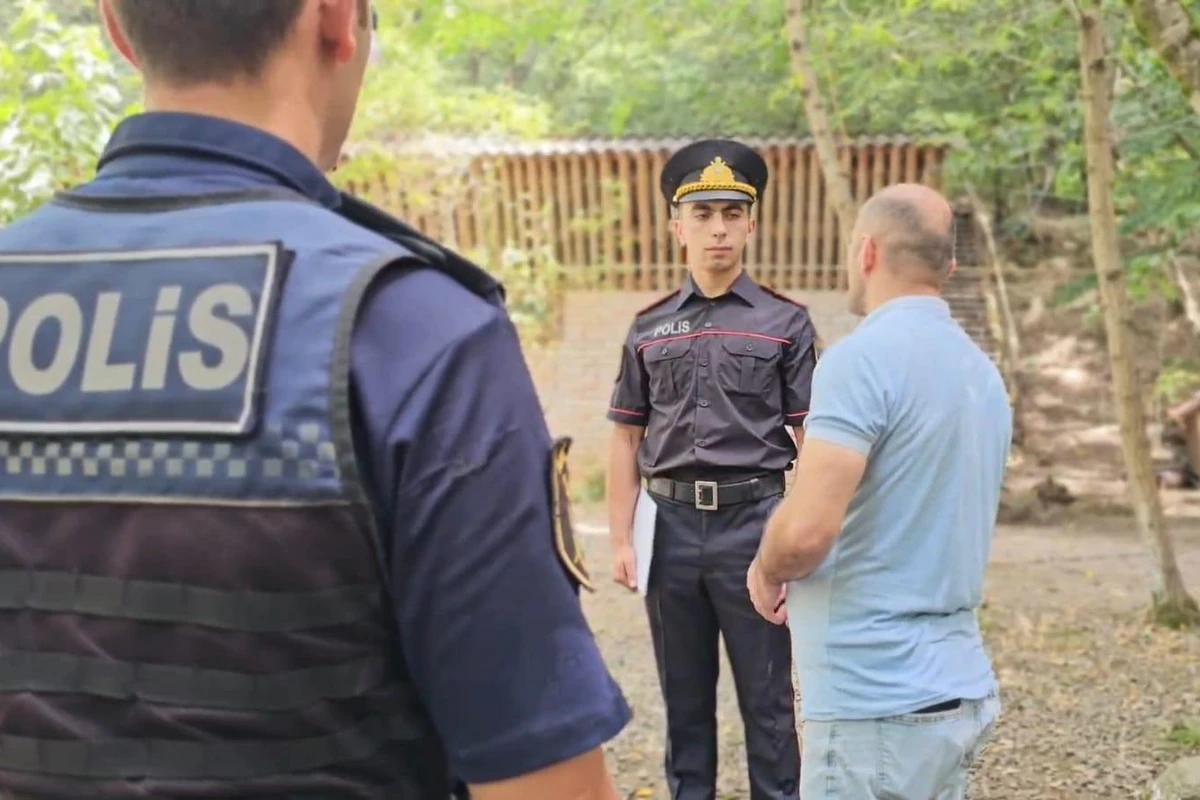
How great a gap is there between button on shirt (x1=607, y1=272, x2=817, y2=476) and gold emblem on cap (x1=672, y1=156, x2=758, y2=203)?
27cm

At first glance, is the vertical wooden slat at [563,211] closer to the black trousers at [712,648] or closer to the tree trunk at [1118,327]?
the tree trunk at [1118,327]

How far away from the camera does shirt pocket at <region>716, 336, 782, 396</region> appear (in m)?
3.25

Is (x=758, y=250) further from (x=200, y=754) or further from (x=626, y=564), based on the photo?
(x=200, y=754)

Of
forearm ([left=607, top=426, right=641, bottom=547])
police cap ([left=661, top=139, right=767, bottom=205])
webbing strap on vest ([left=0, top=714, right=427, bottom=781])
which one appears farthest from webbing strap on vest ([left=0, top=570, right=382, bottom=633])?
police cap ([left=661, top=139, right=767, bottom=205])

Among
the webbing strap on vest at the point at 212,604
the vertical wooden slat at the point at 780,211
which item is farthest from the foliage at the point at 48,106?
the vertical wooden slat at the point at 780,211

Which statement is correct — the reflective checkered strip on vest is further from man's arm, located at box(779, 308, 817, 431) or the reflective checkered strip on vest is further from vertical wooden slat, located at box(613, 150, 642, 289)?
vertical wooden slat, located at box(613, 150, 642, 289)

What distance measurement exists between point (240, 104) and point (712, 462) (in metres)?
2.30

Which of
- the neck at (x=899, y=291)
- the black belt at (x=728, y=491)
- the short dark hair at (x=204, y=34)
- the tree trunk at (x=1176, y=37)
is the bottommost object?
the black belt at (x=728, y=491)

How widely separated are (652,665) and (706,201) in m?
3.29

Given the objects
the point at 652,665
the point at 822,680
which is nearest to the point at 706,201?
the point at 822,680

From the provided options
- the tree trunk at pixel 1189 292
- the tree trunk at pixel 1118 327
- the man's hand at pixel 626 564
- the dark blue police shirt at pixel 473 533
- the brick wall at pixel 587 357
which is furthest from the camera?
the brick wall at pixel 587 357

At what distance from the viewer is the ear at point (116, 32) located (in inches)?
41.4

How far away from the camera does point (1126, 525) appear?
36.5 ft

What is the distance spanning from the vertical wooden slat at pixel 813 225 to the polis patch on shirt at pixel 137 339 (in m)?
11.7
